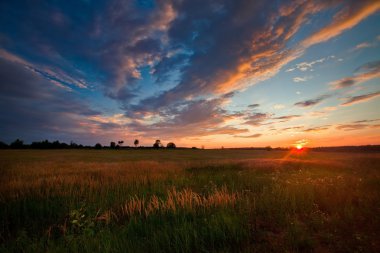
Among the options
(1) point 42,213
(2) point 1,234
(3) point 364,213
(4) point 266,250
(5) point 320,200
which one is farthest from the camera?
(1) point 42,213

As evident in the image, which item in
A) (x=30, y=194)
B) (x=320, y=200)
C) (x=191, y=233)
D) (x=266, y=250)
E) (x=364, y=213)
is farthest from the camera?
(x=30, y=194)

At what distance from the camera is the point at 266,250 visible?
3836 millimetres

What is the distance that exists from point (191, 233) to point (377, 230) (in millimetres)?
4298

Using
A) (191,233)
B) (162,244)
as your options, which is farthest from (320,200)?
(162,244)

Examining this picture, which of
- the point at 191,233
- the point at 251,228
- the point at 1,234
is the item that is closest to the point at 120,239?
the point at 191,233

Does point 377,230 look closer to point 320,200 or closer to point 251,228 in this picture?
point 320,200

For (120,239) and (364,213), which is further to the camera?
(364,213)

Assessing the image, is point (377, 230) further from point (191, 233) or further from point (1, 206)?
point (1, 206)

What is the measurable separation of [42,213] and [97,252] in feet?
16.4

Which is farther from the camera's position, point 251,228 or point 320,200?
point 320,200

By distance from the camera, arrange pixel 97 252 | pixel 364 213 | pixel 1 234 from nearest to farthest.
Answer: pixel 97 252
pixel 364 213
pixel 1 234

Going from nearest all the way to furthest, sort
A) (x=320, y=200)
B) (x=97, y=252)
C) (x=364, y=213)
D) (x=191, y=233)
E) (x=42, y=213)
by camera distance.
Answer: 1. (x=97, y=252)
2. (x=191, y=233)
3. (x=364, y=213)
4. (x=320, y=200)
5. (x=42, y=213)

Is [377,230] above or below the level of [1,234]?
above

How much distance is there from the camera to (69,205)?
8.06 meters
